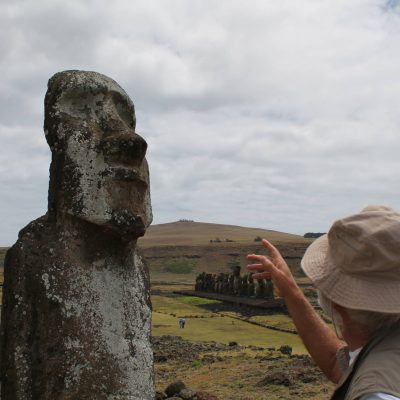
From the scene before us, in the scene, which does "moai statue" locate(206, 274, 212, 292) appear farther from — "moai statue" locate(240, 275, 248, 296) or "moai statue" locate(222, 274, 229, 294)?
"moai statue" locate(240, 275, 248, 296)

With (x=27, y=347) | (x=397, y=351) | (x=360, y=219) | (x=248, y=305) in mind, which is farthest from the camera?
(x=248, y=305)

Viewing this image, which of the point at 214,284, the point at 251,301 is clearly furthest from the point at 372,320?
the point at 214,284

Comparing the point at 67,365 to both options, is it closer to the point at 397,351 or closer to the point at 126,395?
the point at 126,395

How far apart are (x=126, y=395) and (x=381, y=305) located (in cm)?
202

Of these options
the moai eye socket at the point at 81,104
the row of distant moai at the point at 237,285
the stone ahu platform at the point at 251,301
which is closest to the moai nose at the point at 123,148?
the moai eye socket at the point at 81,104

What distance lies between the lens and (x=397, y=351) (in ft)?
6.44

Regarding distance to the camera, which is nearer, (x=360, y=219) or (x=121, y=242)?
(x=360, y=219)

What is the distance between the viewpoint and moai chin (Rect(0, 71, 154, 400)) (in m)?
3.43

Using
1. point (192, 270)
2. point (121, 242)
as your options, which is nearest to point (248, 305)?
point (121, 242)

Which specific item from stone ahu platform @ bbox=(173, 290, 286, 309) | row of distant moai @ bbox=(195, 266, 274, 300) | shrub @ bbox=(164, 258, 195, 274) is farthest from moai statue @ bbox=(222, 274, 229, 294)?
shrub @ bbox=(164, 258, 195, 274)

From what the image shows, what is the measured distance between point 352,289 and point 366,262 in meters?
0.11

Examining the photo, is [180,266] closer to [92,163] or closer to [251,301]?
[251,301]

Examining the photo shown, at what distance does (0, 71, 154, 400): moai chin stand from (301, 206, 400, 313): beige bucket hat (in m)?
1.69

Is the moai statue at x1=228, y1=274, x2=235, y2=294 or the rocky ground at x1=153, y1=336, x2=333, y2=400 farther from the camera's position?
the moai statue at x1=228, y1=274, x2=235, y2=294
